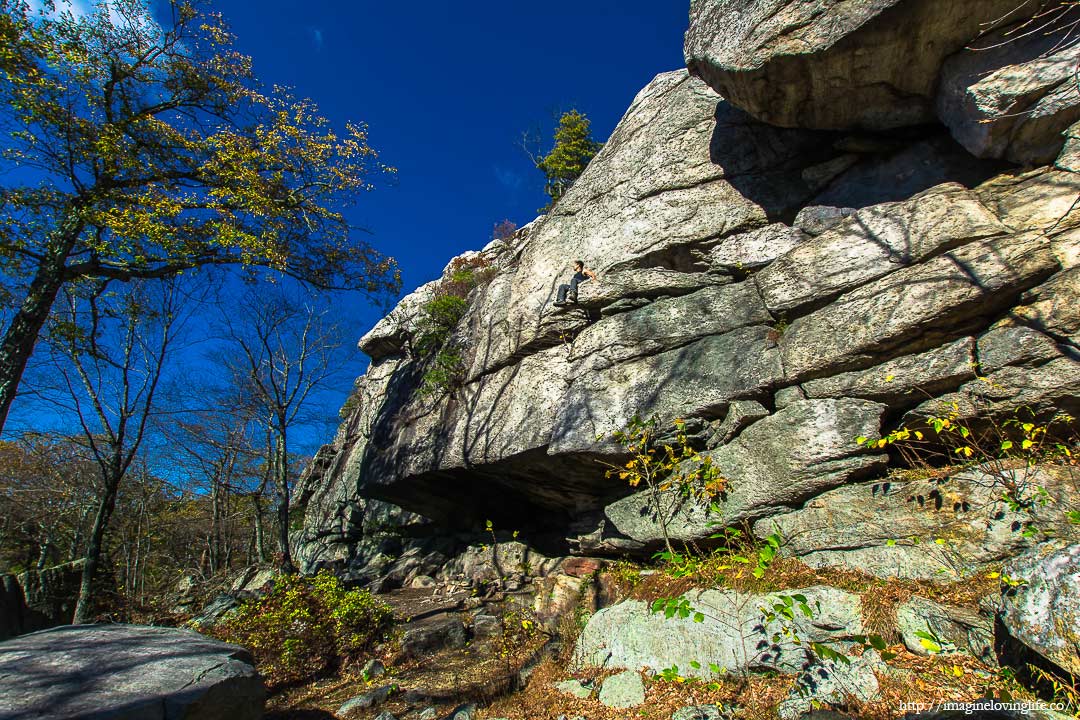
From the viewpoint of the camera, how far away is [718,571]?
6.44 m

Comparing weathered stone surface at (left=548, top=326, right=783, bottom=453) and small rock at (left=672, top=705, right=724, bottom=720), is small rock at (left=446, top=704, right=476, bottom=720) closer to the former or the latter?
small rock at (left=672, top=705, right=724, bottom=720)

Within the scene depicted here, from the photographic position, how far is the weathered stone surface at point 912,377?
621 centimetres

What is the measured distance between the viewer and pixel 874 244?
7445 millimetres

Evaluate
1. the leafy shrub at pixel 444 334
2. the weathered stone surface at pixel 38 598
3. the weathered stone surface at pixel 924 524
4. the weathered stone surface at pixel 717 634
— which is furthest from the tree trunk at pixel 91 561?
the weathered stone surface at pixel 924 524

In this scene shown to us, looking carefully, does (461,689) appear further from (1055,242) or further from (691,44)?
(691,44)

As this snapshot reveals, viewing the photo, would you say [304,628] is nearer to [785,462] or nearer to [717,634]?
[717,634]

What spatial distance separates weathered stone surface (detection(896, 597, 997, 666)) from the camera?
4.29m

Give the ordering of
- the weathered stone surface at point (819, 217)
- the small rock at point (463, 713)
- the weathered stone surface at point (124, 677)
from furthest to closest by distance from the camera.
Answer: the weathered stone surface at point (819, 217), the small rock at point (463, 713), the weathered stone surface at point (124, 677)

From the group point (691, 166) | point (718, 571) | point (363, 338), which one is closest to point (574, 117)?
point (363, 338)

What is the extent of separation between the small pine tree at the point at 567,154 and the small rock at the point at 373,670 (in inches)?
835

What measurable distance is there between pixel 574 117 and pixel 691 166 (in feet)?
56.7

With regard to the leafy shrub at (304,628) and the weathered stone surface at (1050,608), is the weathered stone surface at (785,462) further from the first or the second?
the leafy shrub at (304,628)

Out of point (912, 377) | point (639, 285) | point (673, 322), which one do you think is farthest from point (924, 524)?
point (639, 285)

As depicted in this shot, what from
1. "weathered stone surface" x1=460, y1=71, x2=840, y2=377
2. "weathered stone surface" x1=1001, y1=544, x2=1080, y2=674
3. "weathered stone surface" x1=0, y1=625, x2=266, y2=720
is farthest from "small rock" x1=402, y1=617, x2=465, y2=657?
"weathered stone surface" x1=1001, y1=544, x2=1080, y2=674
